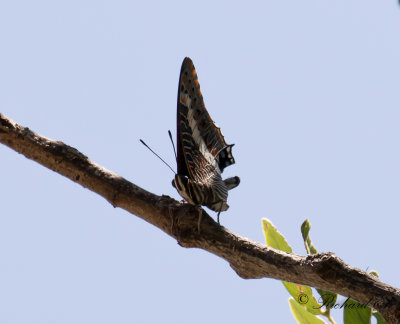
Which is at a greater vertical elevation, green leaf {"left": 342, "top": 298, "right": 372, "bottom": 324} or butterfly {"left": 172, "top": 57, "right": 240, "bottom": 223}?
butterfly {"left": 172, "top": 57, "right": 240, "bottom": 223}

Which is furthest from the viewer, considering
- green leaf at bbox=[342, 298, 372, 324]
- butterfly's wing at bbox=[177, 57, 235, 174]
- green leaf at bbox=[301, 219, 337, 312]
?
butterfly's wing at bbox=[177, 57, 235, 174]

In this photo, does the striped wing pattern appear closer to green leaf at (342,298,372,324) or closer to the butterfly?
the butterfly

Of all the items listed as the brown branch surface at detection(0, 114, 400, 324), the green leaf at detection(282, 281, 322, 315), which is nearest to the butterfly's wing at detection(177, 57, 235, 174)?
the brown branch surface at detection(0, 114, 400, 324)

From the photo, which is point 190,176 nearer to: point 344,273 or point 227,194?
point 227,194

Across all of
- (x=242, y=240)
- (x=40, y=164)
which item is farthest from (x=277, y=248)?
(x=40, y=164)

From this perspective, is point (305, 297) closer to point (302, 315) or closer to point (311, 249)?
point (302, 315)

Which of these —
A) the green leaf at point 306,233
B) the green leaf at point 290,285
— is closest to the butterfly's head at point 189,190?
the green leaf at point 290,285

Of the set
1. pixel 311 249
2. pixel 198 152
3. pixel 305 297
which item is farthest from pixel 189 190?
pixel 305 297
